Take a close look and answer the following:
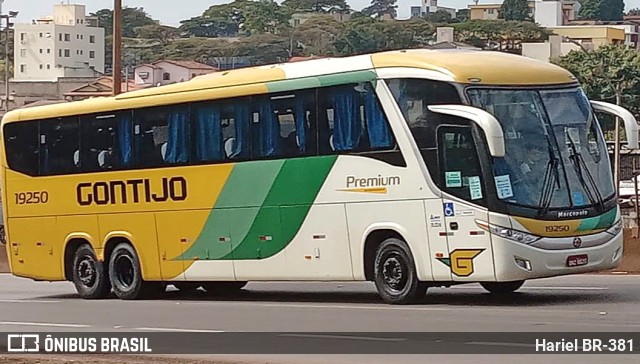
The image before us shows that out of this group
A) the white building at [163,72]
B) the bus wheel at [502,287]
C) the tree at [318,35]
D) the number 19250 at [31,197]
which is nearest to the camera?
the bus wheel at [502,287]

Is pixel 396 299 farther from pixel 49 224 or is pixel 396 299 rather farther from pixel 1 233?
pixel 1 233

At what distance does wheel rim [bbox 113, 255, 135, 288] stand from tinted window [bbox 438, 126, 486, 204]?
7524 mm

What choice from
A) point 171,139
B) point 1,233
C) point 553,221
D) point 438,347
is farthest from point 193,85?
point 1,233

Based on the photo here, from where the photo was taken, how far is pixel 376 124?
19.0m

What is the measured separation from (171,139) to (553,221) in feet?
23.4

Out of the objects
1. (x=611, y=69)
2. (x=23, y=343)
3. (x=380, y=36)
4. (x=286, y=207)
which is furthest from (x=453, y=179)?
(x=380, y=36)

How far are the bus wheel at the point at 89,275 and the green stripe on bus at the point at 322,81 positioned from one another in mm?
5464

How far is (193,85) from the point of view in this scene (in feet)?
72.9

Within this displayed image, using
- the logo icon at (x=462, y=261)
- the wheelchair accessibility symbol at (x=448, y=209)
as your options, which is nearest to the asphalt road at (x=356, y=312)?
the logo icon at (x=462, y=261)

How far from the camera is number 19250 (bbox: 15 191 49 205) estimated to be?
2505 centimetres

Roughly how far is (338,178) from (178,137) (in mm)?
3681

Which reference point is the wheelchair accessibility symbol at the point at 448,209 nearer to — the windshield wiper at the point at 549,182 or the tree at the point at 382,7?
the windshield wiper at the point at 549,182

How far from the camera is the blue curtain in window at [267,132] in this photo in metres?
20.6

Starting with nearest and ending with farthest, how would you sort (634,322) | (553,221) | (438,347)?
(438,347) → (634,322) → (553,221)
